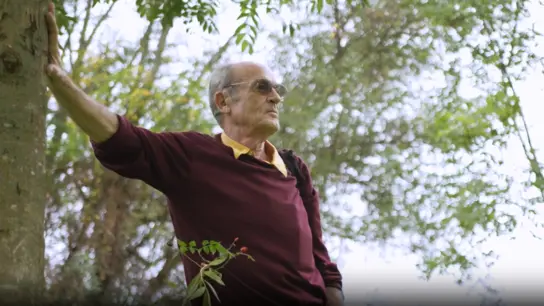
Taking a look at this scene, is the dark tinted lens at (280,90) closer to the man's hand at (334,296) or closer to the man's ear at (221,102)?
the man's ear at (221,102)

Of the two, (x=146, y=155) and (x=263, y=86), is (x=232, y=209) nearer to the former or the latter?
(x=146, y=155)

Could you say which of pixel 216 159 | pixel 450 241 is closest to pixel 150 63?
pixel 450 241

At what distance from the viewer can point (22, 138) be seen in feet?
4.59

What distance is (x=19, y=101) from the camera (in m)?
1.41

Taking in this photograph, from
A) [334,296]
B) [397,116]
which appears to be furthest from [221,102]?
[397,116]

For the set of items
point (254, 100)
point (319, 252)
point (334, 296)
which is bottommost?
point (334, 296)

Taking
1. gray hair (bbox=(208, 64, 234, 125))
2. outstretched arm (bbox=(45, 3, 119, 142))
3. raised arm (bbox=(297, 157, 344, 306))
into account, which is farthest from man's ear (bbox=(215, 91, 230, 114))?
outstretched arm (bbox=(45, 3, 119, 142))

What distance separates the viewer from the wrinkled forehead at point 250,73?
1.86 meters

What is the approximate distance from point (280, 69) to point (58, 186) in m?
2.00

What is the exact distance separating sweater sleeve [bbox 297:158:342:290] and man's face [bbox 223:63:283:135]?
0.19 meters

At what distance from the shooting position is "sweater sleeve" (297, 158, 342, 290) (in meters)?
1.83

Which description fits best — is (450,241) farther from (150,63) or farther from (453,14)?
(150,63)

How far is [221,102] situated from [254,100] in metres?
0.11

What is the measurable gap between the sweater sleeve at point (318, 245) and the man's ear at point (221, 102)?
266 mm
